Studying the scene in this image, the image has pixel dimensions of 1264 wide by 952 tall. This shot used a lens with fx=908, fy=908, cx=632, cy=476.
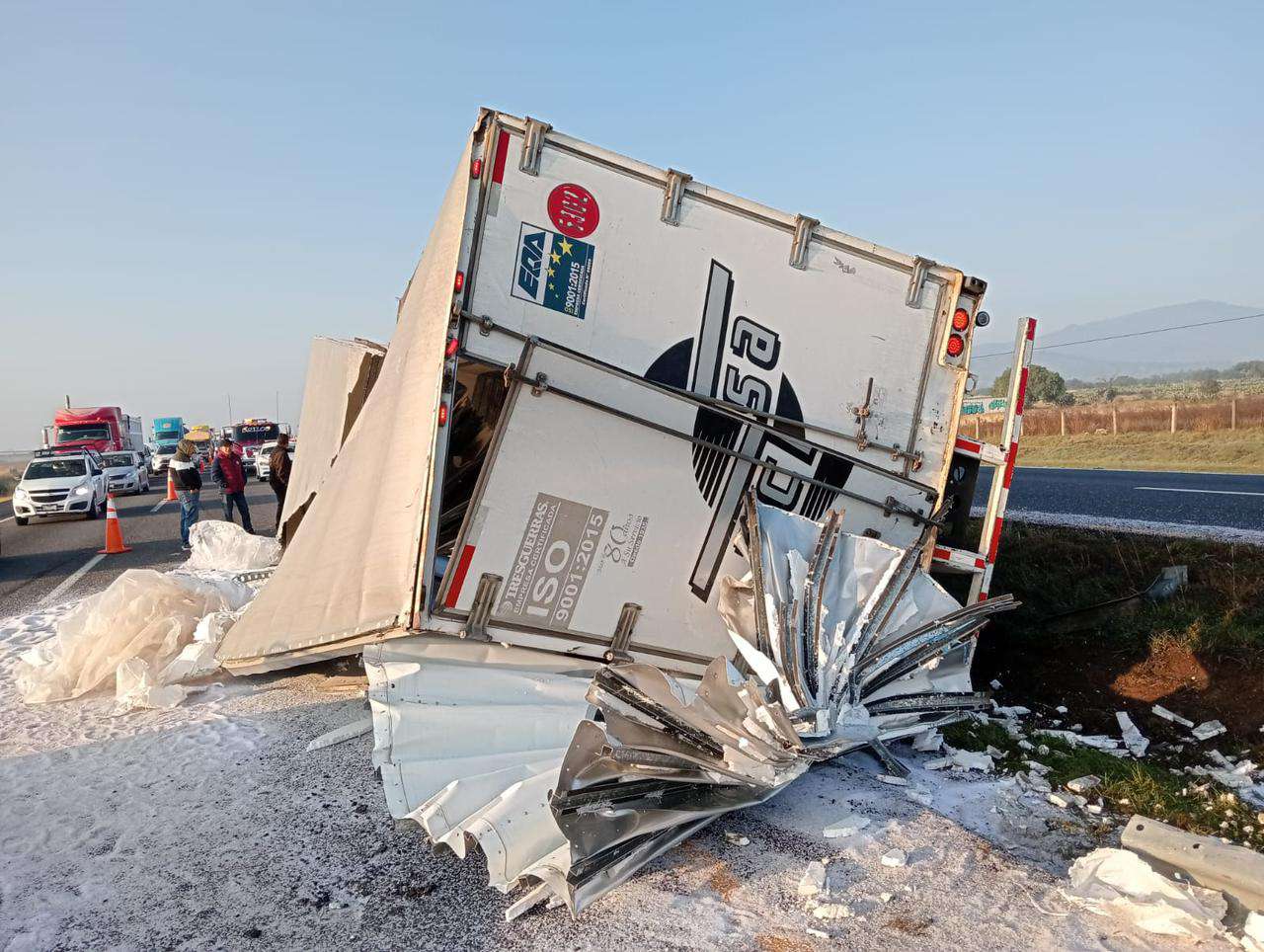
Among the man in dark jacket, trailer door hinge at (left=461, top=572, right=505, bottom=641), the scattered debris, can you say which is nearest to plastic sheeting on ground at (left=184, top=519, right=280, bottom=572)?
the man in dark jacket

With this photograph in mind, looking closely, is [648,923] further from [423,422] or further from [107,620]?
[107,620]

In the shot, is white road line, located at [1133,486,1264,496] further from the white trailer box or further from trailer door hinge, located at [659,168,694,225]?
trailer door hinge, located at [659,168,694,225]

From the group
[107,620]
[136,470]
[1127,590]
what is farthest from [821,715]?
[136,470]

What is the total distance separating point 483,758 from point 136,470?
2680cm

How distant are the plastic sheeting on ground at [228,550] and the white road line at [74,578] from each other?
143 centimetres

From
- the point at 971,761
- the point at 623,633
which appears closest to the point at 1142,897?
the point at 971,761

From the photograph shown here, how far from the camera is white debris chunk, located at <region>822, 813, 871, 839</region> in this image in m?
3.79

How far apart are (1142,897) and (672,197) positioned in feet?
12.6

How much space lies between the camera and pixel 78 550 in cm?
1388

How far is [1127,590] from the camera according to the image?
687 cm

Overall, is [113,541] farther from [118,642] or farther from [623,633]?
[623,633]

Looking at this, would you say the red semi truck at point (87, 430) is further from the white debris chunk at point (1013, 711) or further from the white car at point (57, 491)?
the white debris chunk at point (1013, 711)

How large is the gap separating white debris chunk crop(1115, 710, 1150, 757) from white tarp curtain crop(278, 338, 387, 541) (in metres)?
6.13

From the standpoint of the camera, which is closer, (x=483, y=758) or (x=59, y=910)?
(x=59, y=910)
